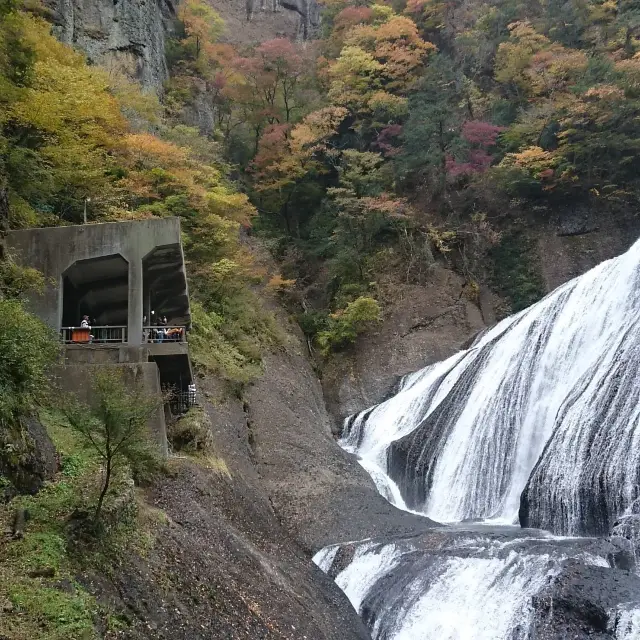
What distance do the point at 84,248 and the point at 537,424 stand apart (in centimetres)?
1476

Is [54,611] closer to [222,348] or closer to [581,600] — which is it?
[581,600]

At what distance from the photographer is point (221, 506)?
1608cm

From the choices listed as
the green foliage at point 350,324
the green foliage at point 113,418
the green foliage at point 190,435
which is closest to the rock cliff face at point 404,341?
the green foliage at point 350,324

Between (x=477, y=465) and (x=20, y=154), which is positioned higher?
(x=20, y=154)

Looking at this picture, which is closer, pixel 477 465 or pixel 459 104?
pixel 477 465

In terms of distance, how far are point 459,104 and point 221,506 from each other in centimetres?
3414

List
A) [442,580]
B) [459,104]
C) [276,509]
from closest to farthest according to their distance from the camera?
[442,580] → [276,509] → [459,104]

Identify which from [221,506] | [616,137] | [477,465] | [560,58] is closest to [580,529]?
[477,465]

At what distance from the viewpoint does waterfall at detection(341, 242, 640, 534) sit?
17.1 metres

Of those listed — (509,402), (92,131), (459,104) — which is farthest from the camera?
(459,104)

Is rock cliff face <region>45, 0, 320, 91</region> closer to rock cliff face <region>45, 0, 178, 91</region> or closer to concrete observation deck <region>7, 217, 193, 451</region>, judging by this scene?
rock cliff face <region>45, 0, 178, 91</region>

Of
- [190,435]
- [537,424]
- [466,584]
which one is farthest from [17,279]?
[537,424]

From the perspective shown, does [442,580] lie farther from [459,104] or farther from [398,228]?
[459,104]

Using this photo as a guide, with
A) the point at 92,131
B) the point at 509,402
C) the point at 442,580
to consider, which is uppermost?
the point at 92,131
